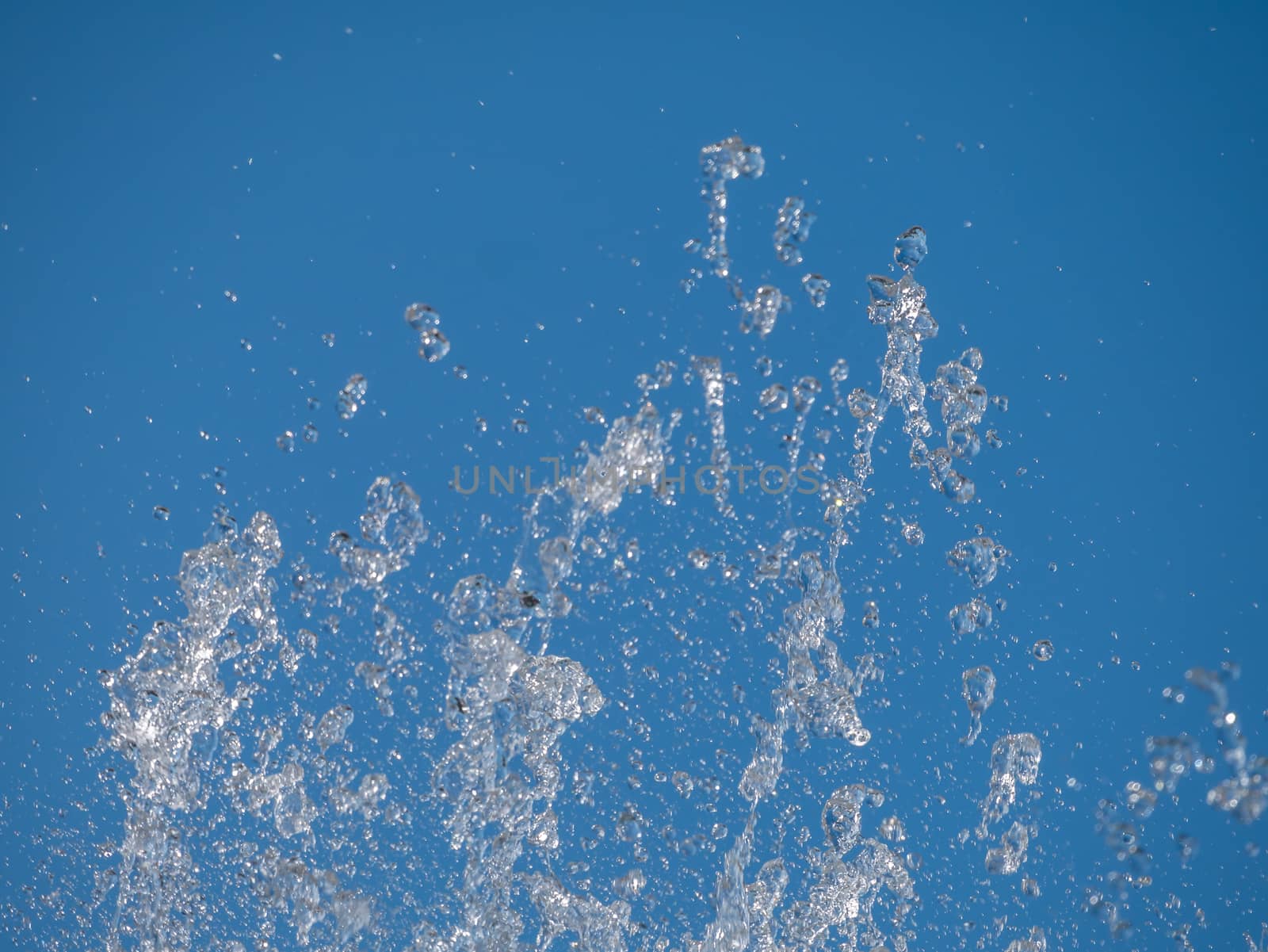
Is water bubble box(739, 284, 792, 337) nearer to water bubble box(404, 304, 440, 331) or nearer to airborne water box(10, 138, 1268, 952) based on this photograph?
airborne water box(10, 138, 1268, 952)

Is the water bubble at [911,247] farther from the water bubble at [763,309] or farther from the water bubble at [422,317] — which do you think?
the water bubble at [422,317]

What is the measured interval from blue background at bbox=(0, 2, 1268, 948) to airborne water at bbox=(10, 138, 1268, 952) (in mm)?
34

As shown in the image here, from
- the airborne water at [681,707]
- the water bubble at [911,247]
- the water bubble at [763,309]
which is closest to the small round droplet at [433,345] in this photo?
the airborne water at [681,707]

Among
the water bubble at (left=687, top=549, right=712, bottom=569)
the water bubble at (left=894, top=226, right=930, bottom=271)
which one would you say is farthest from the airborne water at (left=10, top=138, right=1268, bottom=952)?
the water bubble at (left=894, top=226, right=930, bottom=271)

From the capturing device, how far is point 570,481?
2.65m

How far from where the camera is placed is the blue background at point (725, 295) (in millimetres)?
2846

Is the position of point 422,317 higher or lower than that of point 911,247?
lower

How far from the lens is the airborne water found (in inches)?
104

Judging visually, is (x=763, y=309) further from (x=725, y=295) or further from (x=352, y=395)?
(x=352, y=395)

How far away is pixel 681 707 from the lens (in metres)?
2.88

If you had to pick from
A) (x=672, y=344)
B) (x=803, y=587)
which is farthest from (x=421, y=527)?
(x=803, y=587)

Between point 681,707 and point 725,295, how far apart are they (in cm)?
104

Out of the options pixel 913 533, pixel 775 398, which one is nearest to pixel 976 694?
pixel 913 533

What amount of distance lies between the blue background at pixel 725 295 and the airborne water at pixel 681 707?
3 cm
